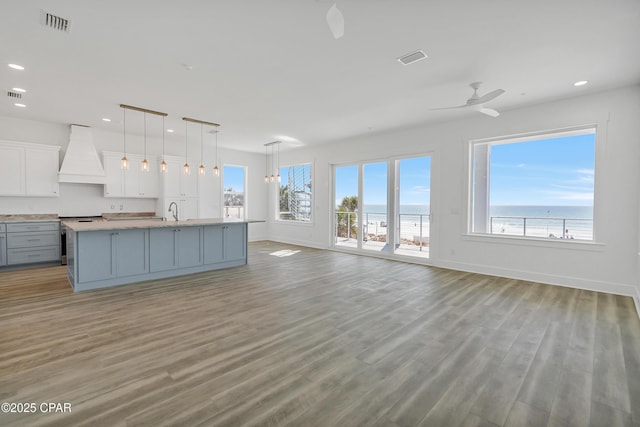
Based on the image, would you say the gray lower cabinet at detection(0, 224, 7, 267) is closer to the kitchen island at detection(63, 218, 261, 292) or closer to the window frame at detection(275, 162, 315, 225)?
the kitchen island at detection(63, 218, 261, 292)

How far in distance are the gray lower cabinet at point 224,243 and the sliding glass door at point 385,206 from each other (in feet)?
10.2

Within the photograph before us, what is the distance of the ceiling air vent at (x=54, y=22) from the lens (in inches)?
104

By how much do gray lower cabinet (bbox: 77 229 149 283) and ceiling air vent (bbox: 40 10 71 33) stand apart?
107 inches

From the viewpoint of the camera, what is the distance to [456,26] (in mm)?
2754

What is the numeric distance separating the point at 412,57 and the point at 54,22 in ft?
12.0

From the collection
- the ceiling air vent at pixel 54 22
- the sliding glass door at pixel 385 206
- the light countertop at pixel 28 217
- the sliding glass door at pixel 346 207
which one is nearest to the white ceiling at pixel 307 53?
the ceiling air vent at pixel 54 22

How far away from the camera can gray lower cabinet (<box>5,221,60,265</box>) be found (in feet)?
18.0

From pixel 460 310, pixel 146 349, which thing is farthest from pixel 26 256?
pixel 460 310

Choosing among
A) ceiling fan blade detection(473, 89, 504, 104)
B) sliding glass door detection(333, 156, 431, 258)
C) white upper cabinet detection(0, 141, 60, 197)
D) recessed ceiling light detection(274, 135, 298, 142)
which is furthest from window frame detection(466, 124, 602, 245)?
white upper cabinet detection(0, 141, 60, 197)

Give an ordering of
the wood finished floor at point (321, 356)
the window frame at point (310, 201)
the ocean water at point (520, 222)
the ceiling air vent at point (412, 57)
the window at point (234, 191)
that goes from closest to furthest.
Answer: the wood finished floor at point (321, 356), the ceiling air vent at point (412, 57), the ocean water at point (520, 222), the window frame at point (310, 201), the window at point (234, 191)

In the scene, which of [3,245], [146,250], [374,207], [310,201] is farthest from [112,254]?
[374,207]

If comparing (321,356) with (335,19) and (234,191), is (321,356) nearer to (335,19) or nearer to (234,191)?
(335,19)

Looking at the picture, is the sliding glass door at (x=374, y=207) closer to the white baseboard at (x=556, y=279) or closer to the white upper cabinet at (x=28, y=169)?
the white baseboard at (x=556, y=279)

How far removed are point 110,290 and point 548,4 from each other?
6.18m
